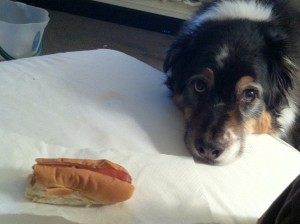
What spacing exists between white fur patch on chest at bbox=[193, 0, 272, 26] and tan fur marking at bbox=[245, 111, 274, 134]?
1.18 ft

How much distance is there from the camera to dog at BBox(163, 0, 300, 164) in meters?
1.24

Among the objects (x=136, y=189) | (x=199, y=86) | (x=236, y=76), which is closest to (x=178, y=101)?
(x=199, y=86)

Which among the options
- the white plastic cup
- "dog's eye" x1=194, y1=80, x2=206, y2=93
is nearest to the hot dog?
"dog's eye" x1=194, y1=80, x2=206, y2=93

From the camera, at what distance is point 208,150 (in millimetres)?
1178

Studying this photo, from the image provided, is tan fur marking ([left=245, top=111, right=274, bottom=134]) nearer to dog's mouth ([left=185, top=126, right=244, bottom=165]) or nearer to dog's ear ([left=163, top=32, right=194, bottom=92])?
dog's mouth ([left=185, top=126, right=244, bottom=165])

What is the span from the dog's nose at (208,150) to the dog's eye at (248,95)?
232 mm

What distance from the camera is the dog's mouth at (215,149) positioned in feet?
3.84

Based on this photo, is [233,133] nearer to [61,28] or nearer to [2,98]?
[2,98]

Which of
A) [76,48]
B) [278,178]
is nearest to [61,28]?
[76,48]

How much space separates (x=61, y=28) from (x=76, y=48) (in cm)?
38

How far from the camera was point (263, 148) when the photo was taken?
4.21 ft

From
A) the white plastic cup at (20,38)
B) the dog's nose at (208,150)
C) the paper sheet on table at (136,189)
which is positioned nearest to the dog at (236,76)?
the dog's nose at (208,150)

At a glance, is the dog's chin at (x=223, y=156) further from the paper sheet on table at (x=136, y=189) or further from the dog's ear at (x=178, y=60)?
the dog's ear at (x=178, y=60)

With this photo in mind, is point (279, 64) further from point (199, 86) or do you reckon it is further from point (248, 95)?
point (199, 86)
